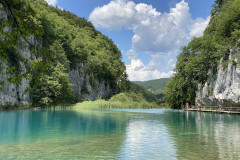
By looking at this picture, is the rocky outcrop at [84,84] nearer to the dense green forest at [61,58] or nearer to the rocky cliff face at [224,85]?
the dense green forest at [61,58]

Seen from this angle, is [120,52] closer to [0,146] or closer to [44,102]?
[44,102]

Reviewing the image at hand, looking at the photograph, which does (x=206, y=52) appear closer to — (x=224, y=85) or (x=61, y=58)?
(x=224, y=85)

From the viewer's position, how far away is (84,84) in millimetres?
86000

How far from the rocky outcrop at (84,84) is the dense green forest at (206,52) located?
2976cm

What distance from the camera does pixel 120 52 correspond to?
449 ft

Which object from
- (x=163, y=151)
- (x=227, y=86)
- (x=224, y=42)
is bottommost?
(x=163, y=151)

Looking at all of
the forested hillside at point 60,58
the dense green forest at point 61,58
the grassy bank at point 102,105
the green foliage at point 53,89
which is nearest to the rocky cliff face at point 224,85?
the grassy bank at point 102,105

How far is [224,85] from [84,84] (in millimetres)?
52674

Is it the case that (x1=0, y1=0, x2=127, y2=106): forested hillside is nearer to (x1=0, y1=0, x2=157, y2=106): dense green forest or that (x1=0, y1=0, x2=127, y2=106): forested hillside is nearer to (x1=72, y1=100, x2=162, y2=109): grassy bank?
(x1=0, y1=0, x2=157, y2=106): dense green forest

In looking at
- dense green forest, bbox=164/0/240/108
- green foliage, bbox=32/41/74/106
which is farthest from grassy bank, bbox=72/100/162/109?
dense green forest, bbox=164/0/240/108

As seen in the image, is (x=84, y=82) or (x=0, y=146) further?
(x=84, y=82)

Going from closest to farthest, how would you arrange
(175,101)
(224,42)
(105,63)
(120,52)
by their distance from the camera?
(224,42) < (175,101) < (105,63) < (120,52)

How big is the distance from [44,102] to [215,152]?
52.9m

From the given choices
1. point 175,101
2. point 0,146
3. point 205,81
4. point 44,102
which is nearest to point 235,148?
point 0,146
